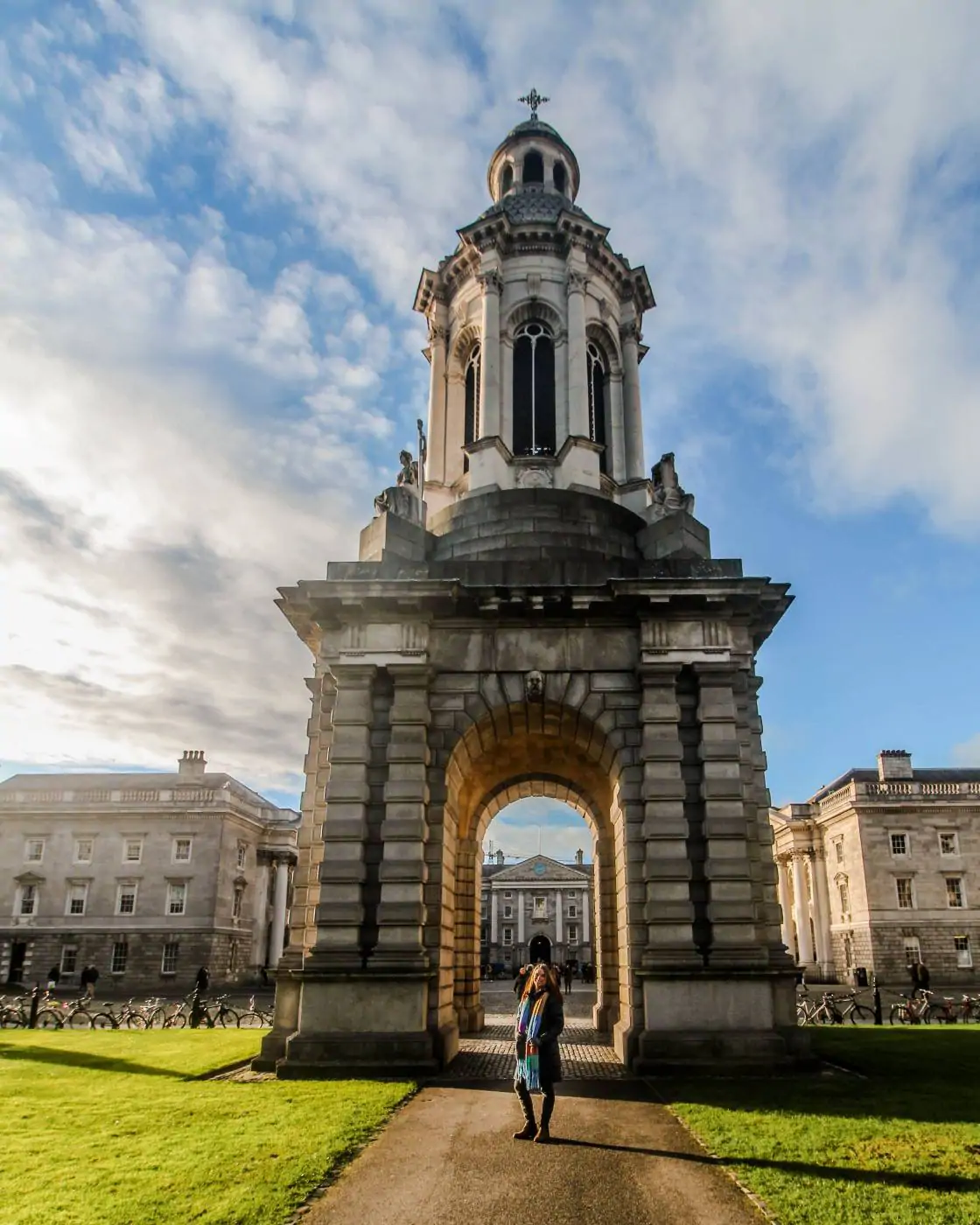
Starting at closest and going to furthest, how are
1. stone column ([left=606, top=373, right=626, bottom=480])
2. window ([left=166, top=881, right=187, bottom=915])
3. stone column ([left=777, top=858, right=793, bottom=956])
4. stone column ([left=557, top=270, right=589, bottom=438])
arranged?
1. stone column ([left=557, top=270, right=589, bottom=438])
2. stone column ([left=606, top=373, right=626, bottom=480])
3. window ([left=166, top=881, right=187, bottom=915])
4. stone column ([left=777, top=858, right=793, bottom=956])

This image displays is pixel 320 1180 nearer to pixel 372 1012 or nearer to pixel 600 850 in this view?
pixel 372 1012

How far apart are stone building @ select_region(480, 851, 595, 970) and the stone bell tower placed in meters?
88.3

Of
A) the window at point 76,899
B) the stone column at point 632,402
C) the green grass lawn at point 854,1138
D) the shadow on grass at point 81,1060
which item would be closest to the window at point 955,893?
the stone column at point 632,402

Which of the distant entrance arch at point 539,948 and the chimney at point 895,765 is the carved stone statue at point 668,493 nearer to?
the chimney at point 895,765

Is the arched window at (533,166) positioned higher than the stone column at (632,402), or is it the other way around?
the arched window at (533,166)

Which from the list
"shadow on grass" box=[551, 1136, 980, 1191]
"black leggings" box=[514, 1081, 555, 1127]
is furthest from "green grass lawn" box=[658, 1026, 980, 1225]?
"black leggings" box=[514, 1081, 555, 1127]

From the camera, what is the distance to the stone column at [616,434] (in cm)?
2760

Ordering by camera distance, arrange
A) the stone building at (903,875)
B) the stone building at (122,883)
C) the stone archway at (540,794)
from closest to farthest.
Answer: the stone archway at (540,794), the stone building at (903,875), the stone building at (122,883)

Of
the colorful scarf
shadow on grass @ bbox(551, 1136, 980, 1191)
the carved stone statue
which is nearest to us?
shadow on grass @ bbox(551, 1136, 980, 1191)

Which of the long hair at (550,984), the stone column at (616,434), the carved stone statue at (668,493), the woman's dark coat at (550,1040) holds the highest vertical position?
the stone column at (616,434)

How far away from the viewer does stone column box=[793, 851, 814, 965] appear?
68.1 metres

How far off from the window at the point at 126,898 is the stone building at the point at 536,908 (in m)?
56.9

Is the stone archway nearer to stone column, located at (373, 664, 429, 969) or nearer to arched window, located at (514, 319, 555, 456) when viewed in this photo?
stone column, located at (373, 664, 429, 969)

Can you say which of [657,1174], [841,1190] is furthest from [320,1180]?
[841,1190]
